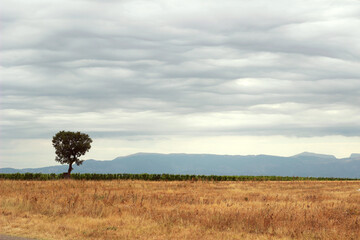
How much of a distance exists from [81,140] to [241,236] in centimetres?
7382

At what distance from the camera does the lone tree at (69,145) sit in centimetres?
8444

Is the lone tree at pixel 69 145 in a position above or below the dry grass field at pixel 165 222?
above

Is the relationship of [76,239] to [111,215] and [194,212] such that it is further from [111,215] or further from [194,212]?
[194,212]

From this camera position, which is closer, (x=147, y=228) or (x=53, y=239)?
(x=53, y=239)

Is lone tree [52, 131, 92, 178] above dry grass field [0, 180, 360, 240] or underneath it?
above

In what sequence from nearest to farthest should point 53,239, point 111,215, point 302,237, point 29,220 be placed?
point 53,239 < point 302,237 < point 29,220 < point 111,215

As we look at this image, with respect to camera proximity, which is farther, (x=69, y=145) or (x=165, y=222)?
(x=69, y=145)

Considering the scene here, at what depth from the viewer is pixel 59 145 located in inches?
3334

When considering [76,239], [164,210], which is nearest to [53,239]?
[76,239]

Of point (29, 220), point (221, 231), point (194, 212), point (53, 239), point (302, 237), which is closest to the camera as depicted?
point (53, 239)

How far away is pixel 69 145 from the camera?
84.3 meters

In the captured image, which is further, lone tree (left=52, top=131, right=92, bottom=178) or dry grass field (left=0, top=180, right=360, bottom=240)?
lone tree (left=52, top=131, right=92, bottom=178)

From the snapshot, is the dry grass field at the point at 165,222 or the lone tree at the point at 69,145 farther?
the lone tree at the point at 69,145

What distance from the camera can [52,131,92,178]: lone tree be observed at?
3324 inches
